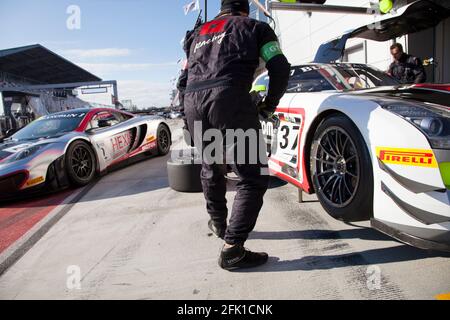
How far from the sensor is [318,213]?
2.71 metres

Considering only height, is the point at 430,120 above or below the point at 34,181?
above

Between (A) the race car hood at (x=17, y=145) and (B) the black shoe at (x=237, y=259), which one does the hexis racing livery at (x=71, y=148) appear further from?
(B) the black shoe at (x=237, y=259)

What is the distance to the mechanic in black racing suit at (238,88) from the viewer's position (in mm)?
1907

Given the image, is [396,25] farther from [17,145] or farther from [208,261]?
[17,145]

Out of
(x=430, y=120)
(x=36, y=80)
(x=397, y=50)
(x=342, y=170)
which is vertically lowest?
(x=342, y=170)

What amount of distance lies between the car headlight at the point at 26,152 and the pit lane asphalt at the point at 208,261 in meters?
1.31

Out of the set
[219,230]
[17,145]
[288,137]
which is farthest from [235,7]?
[17,145]

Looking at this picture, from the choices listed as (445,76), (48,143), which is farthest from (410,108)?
(445,76)

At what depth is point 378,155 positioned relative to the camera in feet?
5.98


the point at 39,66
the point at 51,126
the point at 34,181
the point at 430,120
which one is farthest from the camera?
the point at 39,66

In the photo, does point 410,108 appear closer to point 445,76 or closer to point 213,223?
point 213,223

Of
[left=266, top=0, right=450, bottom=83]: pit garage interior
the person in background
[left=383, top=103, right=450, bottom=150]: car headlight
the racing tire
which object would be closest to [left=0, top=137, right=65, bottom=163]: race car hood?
the racing tire

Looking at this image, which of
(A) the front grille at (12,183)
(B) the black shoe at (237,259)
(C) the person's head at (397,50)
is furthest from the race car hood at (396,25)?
(A) the front grille at (12,183)

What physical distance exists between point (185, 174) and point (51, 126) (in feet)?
8.55
